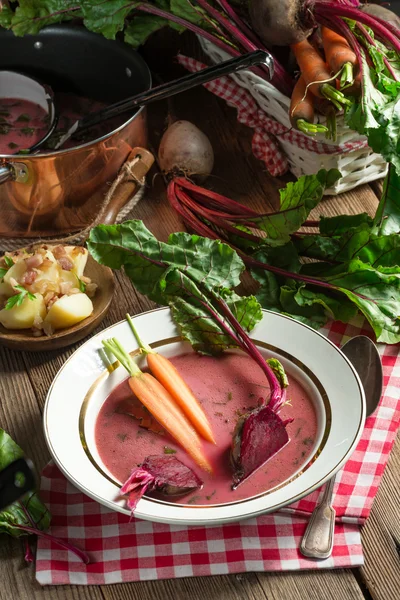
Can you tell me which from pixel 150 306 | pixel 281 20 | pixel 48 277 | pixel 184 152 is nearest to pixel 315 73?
pixel 281 20

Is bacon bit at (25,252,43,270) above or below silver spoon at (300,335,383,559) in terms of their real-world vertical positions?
above

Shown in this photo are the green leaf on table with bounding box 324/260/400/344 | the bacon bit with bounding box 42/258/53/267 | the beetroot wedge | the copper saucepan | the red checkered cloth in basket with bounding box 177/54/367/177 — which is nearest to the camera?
the beetroot wedge

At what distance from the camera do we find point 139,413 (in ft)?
4.70

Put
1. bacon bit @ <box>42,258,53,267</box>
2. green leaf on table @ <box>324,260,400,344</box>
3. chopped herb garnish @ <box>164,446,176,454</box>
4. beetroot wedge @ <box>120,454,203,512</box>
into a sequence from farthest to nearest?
bacon bit @ <box>42,258,53,267</box> < green leaf on table @ <box>324,260,400,344</box> < chopped herb garnish @ <box>164,446,176,454</box> < beetroot wedge @ <box>120,454,203,512</box>

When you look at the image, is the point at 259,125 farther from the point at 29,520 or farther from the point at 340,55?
the point at 29,520

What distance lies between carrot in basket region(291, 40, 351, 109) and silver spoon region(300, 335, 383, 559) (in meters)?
0.55

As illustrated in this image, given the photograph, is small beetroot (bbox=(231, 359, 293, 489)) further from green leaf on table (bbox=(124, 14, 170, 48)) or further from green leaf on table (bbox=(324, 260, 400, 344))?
green leaf on table (bbox=(124, 14, 170, 48))

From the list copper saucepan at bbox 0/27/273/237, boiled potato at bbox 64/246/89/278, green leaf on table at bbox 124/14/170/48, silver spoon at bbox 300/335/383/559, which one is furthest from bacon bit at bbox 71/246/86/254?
green leaf on table at bbox 124/14/170/48

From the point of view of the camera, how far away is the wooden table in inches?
50.2

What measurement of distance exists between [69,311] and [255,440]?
537mm

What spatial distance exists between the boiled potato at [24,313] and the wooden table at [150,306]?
13cm

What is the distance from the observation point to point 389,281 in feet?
5.08

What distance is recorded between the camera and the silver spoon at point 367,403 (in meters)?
1.29

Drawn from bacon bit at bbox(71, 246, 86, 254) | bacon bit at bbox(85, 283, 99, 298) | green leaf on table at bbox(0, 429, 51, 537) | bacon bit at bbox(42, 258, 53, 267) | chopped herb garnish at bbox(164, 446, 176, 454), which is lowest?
green leaf on table at bbox(0, 429, 51, 537)
